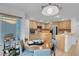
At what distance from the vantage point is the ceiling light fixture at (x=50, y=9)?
5.74 feet

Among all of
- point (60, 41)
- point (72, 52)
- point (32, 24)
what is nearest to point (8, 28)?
point (32, 24)

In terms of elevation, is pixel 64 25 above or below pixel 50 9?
below

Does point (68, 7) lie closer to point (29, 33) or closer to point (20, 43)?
point (29, 33)

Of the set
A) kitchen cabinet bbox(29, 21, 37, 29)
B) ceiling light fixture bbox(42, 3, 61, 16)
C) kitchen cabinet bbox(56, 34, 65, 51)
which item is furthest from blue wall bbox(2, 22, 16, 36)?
kitchen cabinet bbox(56, 34, 65, 51)

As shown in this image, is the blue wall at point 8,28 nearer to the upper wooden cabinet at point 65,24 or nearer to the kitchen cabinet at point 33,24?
the kitchen cabinet at point 33,24

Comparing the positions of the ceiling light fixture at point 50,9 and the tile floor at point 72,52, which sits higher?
the ceiling light fixture at point 50,9

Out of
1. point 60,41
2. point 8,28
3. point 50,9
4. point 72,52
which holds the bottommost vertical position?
point 72,52

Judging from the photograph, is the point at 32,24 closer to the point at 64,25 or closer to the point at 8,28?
the point at 8,28

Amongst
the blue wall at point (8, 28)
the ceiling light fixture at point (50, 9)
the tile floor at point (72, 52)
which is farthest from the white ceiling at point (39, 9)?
the tile floor at point (72, 52)

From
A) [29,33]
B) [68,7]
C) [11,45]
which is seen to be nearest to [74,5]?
[68,7]

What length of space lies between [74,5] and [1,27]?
1039 millimetres

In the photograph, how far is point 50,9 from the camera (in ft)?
5.80

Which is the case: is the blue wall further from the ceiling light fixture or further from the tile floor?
the tile floor

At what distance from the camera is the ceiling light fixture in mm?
1750
